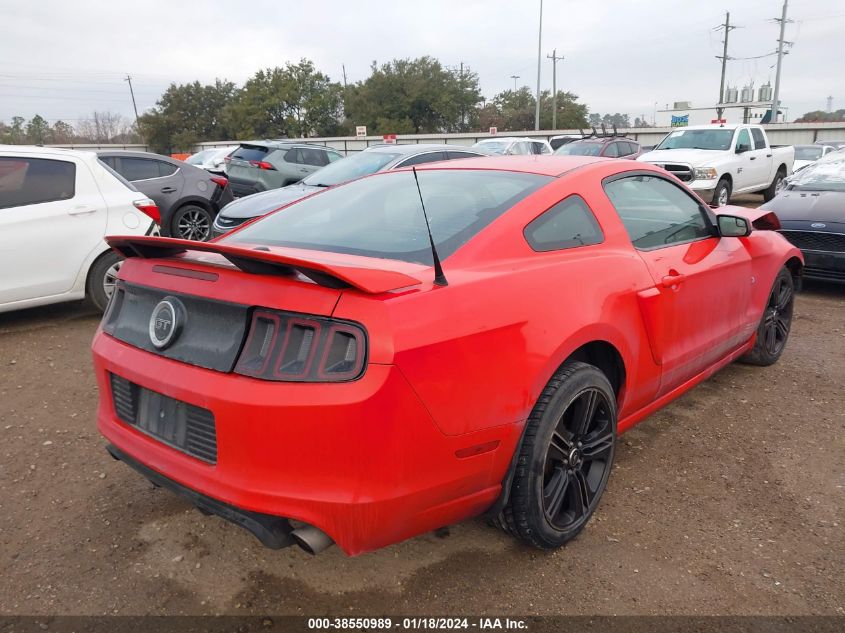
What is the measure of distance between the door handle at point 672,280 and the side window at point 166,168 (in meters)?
7.49

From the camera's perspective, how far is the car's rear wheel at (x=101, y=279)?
5562mm

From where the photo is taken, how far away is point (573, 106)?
67.4 m

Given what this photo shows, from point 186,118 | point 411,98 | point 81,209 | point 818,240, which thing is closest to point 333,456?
point 81,209

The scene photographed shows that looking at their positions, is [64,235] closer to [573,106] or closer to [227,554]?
[227,554]

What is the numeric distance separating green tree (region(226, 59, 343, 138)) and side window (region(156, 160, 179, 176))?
55.0 meters

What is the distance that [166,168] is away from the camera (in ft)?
28.5

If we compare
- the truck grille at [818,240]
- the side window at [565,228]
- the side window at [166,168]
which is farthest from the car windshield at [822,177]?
the side window at [166,168]

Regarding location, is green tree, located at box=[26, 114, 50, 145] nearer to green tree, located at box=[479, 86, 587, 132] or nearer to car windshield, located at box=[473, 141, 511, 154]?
green tree, located at box=[479, 86, 587, 132]

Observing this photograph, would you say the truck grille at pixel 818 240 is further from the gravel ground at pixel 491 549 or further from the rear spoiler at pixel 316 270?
the rear spoiler at pixel 316 270

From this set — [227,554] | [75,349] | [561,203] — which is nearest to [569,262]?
[561,203]

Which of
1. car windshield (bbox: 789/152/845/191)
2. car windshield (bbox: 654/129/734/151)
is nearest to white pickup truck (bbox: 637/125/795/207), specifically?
car windshield (bbox: 654/129/734/151)

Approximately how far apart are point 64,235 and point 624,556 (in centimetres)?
508

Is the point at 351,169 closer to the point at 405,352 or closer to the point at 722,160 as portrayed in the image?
the point at 405,352

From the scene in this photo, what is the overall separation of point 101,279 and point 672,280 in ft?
15.7
